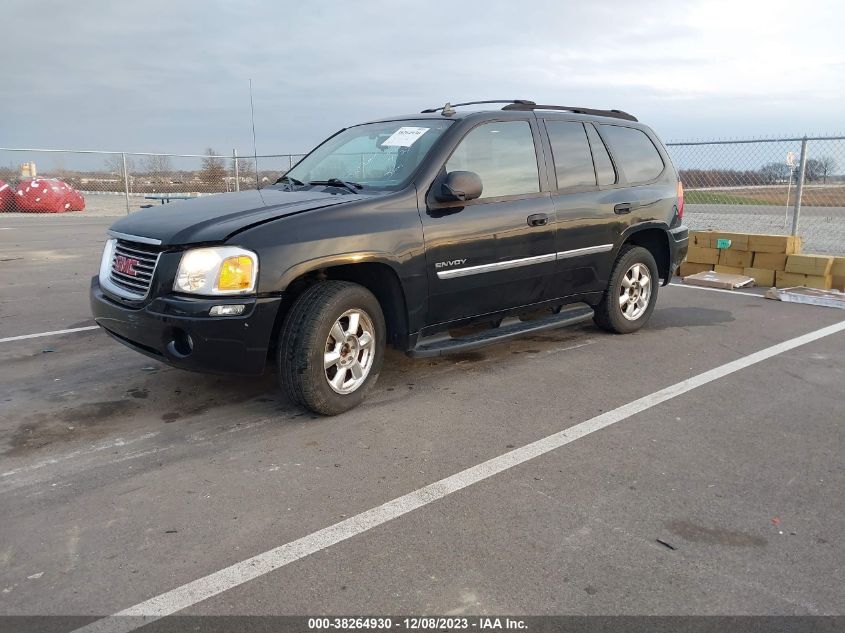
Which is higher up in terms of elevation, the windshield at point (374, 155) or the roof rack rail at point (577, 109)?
the roof rack rail at point (577, 109)

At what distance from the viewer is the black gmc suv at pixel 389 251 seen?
149 inches

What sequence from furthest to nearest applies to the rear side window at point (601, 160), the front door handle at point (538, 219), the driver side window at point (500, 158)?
the rear side window at point (601, 160) → the front door handle at point (538, 219) → the driver side window at point (500, 158)

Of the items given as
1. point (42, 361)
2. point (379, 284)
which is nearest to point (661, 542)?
point (379, 284)

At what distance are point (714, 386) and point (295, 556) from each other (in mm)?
3329

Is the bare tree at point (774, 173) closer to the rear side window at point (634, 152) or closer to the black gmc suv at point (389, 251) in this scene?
the rear side window at point (634, 152)

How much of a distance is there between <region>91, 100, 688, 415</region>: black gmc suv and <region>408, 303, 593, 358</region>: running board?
0.06ft

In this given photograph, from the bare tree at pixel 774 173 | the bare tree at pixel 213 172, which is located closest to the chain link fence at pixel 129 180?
the bare tree at pixel 213 172

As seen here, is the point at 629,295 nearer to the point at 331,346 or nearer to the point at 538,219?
the point at 538,219

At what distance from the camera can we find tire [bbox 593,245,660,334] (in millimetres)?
5977

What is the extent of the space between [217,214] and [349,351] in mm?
1124

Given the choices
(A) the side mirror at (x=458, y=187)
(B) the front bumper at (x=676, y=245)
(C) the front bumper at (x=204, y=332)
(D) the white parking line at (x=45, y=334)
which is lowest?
(D) the white parking line at (x=45, y=334)

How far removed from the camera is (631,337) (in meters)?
6.19

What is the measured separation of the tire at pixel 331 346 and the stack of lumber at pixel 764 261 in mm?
6468

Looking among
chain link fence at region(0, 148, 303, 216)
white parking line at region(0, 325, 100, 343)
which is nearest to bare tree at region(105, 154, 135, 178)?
chain link fence at region(0, 148, 303, 216)
